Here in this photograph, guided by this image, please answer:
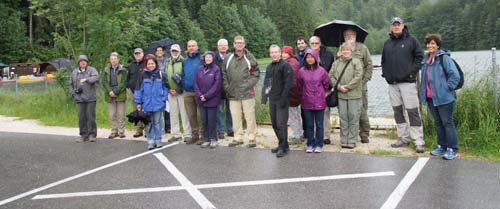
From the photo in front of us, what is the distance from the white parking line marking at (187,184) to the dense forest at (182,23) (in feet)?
23.1

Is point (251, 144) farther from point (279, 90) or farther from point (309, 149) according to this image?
point (279, 90)

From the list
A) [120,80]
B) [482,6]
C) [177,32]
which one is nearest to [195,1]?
[177,32]

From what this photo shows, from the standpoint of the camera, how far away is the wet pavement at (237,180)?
4699 millimetres

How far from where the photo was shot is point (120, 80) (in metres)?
8.48

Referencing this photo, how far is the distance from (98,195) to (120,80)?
12.4 feet

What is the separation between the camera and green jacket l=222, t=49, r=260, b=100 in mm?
7207

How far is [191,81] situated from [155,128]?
996mm

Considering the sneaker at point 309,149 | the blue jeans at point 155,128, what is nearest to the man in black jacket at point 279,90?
the sneaker at point 309,149

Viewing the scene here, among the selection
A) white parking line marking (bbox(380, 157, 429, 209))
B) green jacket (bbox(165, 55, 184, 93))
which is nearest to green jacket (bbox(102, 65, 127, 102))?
green jacket (bbox(165, 55, 184, 93))

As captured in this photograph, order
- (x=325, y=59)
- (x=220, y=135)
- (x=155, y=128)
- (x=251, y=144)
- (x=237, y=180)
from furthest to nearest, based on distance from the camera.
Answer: (x=220, y=135)
(x=155, y=128)
(x=251, y=144)
(x=325, y=59)
(x=237, y=180)

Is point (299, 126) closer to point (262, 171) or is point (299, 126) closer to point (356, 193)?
point (262, 171)

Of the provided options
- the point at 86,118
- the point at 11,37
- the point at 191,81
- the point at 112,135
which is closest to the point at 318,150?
the point at 191,81

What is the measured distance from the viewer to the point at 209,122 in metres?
7.51

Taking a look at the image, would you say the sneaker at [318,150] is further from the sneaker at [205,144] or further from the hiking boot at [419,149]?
the sneaker at [205,144]
